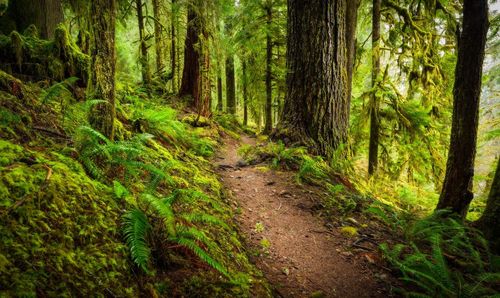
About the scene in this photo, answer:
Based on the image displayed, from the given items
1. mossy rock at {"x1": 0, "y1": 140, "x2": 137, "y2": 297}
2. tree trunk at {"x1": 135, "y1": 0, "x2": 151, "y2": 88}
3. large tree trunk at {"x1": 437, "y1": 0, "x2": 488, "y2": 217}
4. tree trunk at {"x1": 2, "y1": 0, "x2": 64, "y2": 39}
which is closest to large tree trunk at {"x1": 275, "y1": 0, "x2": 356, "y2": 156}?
large tree trunk at {"x1": 437, "y1": 0, "x2": 488, "y2": 217}

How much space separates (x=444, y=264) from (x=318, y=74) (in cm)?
398

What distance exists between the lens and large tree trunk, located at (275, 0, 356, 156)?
544 cm

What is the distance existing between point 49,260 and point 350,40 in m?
7.15

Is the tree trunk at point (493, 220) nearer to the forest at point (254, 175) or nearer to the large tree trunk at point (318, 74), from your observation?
the forest at point (254, 175)

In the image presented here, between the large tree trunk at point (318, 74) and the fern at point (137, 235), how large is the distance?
4.20 meters

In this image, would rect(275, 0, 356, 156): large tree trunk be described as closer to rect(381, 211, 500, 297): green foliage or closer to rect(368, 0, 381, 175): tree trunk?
rect(368, 0, 381, 175): tree trunk

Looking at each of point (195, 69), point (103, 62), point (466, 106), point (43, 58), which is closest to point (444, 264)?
point (466, 106)

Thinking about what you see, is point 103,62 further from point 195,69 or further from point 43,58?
point 195,69

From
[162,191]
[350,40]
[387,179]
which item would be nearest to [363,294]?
[162,191]

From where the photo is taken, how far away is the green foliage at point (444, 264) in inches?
95.3

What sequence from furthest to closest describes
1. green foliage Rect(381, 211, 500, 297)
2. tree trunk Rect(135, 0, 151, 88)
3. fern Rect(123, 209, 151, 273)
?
tree trunk Rect(135, 0, 151, 88)
green foliage Rect(381, 211, 500, 297)
fern Rect(123, 209, 151, 273)

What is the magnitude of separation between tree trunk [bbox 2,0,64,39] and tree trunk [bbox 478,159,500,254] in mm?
8832

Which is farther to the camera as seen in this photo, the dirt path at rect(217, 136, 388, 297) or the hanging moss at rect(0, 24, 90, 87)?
the hanging moss at rect(0, 24, 90, 87)

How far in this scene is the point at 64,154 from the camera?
229cm
